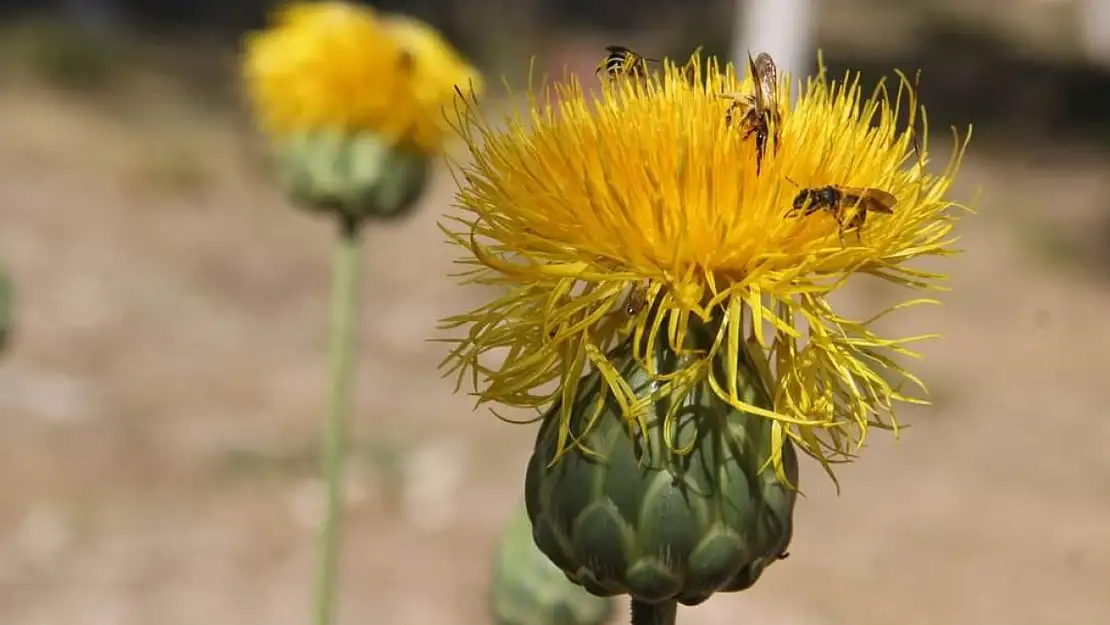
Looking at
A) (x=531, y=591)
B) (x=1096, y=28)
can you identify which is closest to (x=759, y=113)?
(x=531, y=591)

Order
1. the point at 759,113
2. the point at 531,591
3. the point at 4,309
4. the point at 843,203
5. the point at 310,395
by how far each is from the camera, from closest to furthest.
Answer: the point at 843,203, the point at 759,113, the point at 531,591, the point at 4,309, the point at 310,395

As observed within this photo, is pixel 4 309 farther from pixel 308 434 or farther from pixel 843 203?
pixel 308 434

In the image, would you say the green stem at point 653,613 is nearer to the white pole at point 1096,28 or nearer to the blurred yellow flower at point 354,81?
the blurred yellow flower at point 354,81

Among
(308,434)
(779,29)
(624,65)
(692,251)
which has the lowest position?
(308,434)

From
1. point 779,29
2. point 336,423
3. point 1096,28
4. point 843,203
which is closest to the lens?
point 843,203

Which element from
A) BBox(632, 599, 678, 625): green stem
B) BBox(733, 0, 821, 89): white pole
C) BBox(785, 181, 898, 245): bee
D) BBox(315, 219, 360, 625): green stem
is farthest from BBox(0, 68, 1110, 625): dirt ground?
BBox(785, 181, 898, 245): bee

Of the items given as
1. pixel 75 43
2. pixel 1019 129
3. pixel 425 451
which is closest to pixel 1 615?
pixel 425 451

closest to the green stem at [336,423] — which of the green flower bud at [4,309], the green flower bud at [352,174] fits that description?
the green flower bud at [352,174]
